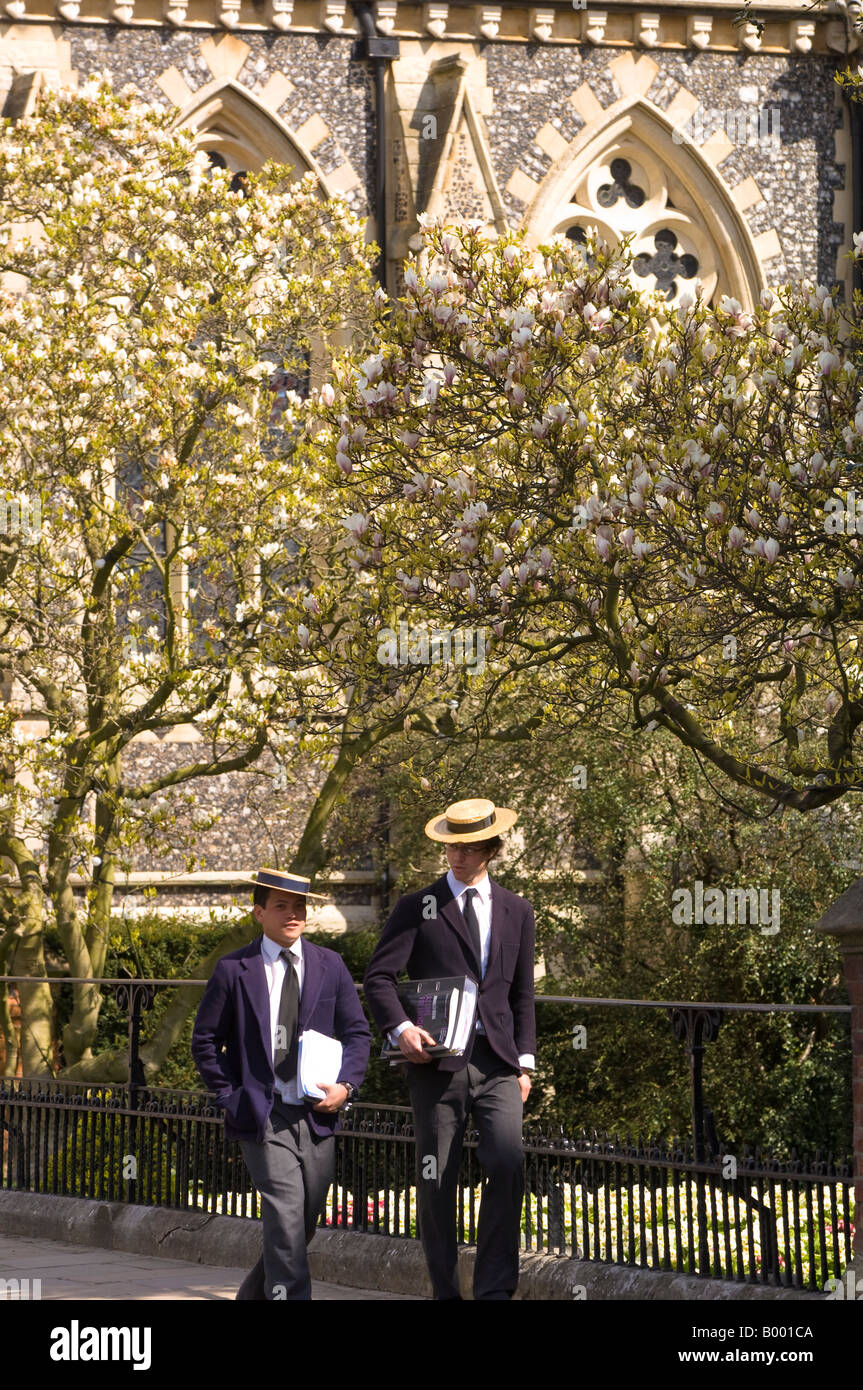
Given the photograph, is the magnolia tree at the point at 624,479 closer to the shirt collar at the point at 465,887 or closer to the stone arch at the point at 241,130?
the shirt collar at the point at 465,887

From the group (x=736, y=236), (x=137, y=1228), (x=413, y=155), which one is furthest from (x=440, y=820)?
(x=736, y=236)

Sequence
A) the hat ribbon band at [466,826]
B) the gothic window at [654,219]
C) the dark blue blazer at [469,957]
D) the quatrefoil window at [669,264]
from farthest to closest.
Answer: the quatrefoil window at [669,264] < the gothic window at [654,219] < the hat ribbon band at [466,826] < the dark blue blazer at [469,957]

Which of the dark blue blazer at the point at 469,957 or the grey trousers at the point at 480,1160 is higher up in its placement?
the dark blue blazer at the point at 469,957

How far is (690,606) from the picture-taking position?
8.49 m

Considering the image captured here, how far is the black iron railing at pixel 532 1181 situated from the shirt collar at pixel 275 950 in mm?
1498

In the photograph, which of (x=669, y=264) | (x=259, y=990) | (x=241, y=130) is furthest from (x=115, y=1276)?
(x=669, y=264)

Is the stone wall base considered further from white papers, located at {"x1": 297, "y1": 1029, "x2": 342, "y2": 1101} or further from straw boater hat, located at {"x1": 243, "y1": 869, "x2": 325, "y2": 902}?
straw boater hat, located at {"x1": 243, "y1": 869, "x2": 325, "y2": 902}

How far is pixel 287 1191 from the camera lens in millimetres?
6152

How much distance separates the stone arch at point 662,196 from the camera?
65.6ft

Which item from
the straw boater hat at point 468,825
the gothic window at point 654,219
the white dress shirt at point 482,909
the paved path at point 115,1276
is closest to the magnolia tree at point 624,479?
the straw boater hat at point 468,825

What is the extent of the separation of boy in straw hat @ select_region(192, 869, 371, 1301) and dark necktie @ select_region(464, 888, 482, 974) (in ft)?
1.60

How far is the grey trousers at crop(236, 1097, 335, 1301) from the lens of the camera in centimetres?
611
